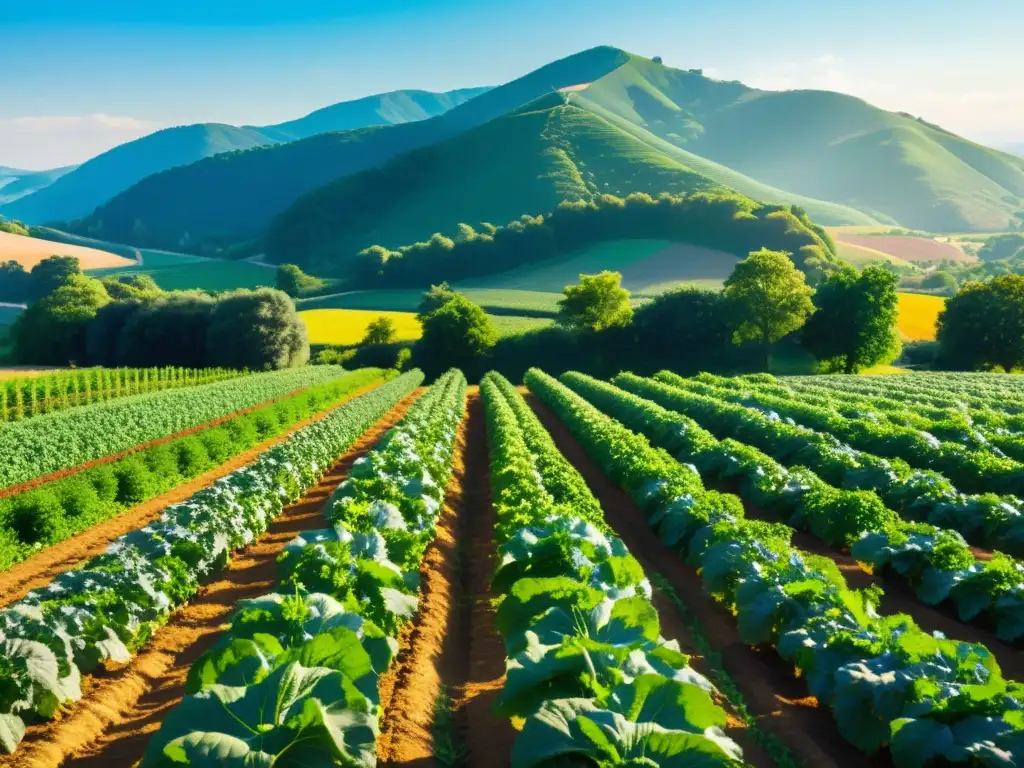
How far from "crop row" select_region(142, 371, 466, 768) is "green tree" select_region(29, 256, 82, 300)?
3800 inches

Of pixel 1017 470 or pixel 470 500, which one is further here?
pixel 470 500

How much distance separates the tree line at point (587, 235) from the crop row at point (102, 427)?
6476cm

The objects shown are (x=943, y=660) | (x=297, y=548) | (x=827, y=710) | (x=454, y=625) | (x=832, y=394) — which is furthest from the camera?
(x=832, y=394)

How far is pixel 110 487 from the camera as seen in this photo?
1569cm

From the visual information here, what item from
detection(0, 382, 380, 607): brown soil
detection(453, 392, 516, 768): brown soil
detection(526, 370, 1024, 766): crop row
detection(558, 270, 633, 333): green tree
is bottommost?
detection(0, 382, 380, 607): brown soil

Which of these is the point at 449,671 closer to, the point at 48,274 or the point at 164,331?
the point at 164,331

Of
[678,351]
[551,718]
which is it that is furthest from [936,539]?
[678,351]

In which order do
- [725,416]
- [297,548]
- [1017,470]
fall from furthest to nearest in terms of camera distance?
[725,416], [1017,470], [297,548]

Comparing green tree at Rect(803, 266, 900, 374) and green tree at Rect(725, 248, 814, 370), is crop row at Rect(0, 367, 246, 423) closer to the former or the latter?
green tree at Rect(725, 248, 814, 370)

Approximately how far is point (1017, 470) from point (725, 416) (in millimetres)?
8575

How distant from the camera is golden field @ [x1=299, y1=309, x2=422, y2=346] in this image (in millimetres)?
66750

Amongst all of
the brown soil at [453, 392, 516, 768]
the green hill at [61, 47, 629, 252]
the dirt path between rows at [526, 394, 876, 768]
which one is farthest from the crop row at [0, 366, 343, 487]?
the green hill at [61, 47, 629, 252]

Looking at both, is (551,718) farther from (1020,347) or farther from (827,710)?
(1020,347)

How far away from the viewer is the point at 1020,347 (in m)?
51.7
